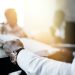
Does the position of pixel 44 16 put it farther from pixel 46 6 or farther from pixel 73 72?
pixel 73 72

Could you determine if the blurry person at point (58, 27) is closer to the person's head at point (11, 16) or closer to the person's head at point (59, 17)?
the person's head at point (59, 17)

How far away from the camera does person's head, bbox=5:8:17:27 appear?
3.08 ft

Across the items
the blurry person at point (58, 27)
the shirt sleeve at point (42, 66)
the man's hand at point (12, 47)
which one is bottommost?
the shirt sleeve at point (42, 66)

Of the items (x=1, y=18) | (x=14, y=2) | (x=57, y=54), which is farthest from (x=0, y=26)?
(x=57, y=54)

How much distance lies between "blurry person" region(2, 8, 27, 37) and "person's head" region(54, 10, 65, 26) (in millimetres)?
224

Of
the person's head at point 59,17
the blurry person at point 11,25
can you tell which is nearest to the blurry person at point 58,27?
the person's head at point 59,17

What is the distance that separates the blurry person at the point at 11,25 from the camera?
0.94 metres

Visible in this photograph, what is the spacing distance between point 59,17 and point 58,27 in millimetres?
62

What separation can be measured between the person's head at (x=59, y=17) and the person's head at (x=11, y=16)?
0.25m

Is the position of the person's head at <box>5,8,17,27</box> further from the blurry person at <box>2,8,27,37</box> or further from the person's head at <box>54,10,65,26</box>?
the person's head at <box>54,10,65,26</box>

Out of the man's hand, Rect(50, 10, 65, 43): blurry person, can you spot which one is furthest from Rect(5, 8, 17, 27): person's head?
Rect(50, 10, 65, 43): blurry person

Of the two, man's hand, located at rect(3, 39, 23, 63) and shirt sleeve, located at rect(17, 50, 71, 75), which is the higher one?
man's hand, located at rect(3, 39, 23, 63)

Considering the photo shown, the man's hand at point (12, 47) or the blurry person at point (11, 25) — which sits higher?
the blurry person at point (11, 25)

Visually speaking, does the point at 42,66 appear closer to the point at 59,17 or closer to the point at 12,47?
the point at 12,47
